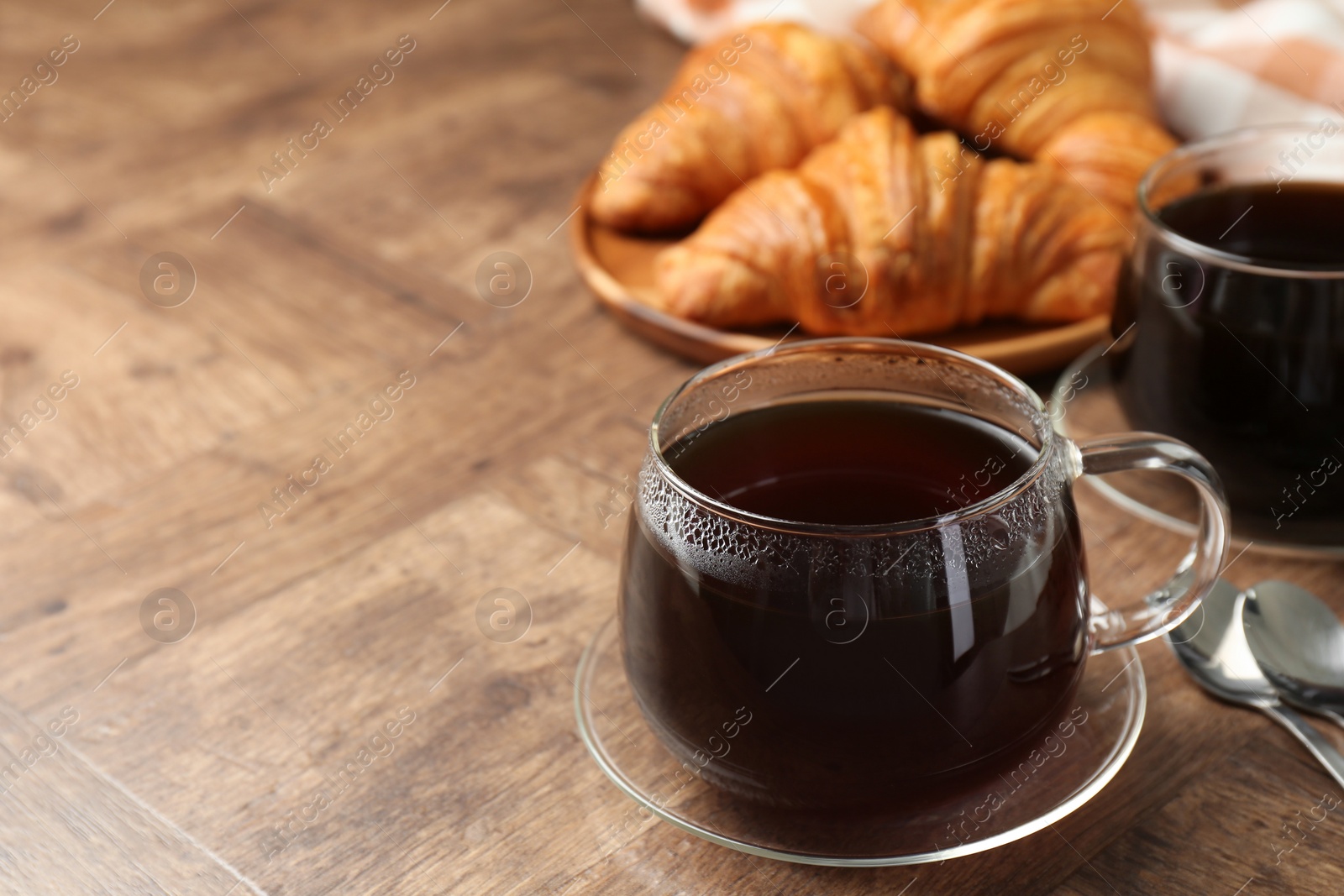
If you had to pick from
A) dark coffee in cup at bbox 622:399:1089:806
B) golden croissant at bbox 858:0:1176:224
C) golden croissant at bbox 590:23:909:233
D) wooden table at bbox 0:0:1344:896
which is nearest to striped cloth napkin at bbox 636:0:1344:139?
golden croissant at bbox 858:0:1176:224

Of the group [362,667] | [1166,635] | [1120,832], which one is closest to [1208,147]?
[1166,635]

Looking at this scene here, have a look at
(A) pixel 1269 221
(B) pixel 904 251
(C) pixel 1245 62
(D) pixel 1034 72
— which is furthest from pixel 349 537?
(C) pixel 1245 62

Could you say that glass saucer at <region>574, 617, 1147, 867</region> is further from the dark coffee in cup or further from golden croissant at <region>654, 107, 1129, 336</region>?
golden croissant at <region>654, 107, 1129, 336</region>

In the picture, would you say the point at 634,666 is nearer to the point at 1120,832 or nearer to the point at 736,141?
the point at 1120,832

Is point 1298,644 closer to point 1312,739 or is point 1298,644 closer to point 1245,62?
point 1312,739

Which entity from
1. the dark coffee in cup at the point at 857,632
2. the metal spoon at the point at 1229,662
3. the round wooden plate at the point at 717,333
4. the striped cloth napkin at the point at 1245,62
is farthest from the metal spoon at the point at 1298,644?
the striped cloth napkin at the point at 1245,62
